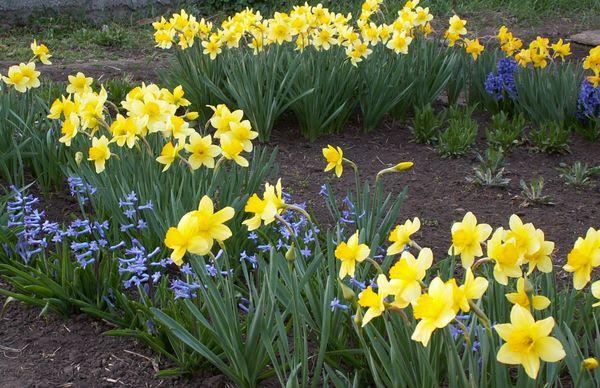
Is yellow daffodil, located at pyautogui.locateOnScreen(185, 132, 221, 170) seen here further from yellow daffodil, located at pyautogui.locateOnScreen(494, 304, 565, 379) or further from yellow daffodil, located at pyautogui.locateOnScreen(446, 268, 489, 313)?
yellow daffodil, located at pyautogui.locateOnScreen(494, 304, 565, 379)

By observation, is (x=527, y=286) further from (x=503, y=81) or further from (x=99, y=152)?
(x=503, y=81)

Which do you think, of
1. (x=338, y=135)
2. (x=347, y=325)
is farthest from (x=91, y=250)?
(x=338, y=135)

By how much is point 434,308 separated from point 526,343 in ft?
0.52

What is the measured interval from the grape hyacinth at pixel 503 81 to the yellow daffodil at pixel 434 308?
121 inches

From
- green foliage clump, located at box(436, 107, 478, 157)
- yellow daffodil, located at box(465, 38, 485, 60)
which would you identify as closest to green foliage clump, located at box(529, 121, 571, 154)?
green foliage clump, located at box(436, 107, 478, 157)

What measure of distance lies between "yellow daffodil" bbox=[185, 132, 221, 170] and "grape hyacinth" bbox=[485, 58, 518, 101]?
7.61ft

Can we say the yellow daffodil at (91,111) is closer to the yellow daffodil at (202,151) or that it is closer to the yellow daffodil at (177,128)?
the yellow daffodil at (177,128)

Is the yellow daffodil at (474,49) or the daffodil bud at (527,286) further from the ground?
the daffodil bud at (527,286)

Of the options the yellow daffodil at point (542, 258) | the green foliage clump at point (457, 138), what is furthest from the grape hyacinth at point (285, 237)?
the green foliage clump at point (457, 138)

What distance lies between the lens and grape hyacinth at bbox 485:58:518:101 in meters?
4.17

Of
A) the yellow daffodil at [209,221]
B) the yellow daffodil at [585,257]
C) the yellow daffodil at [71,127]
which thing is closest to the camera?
the yellow daffodil at [585,257]

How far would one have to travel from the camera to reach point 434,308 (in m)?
1.30

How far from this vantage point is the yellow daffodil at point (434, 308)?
4.22ft

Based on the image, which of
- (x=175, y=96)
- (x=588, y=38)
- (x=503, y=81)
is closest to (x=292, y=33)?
(x=503, y=81)
